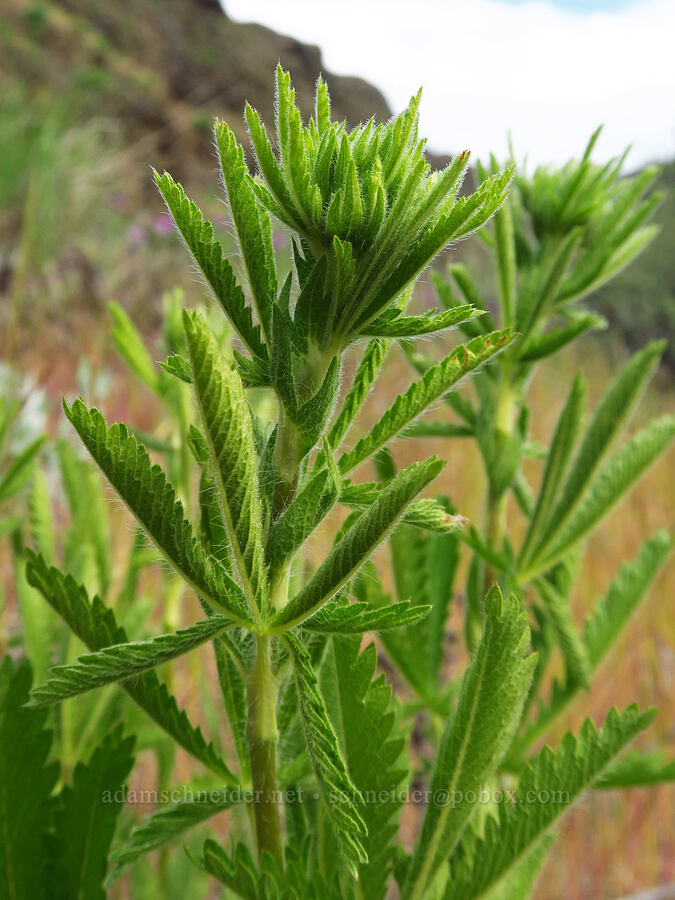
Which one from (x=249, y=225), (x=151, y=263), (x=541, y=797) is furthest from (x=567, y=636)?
(x=151, y=263)

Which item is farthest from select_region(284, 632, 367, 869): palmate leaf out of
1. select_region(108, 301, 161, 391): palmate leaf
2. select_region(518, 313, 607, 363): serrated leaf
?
select_region(108, 301, 161, 391): palmate leaf

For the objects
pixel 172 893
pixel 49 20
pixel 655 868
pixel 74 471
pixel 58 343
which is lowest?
pixel 655 868

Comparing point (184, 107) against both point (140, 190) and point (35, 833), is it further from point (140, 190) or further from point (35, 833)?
point (35, 833)

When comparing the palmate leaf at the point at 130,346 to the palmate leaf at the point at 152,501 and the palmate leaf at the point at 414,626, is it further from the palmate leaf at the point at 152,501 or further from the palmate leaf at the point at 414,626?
the palmate leaf at the point at 152,501

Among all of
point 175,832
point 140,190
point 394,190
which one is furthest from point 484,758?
point 140,190

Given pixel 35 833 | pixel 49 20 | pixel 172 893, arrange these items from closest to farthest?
pixel 35 833
pixel 172 893
pixel 49 20
